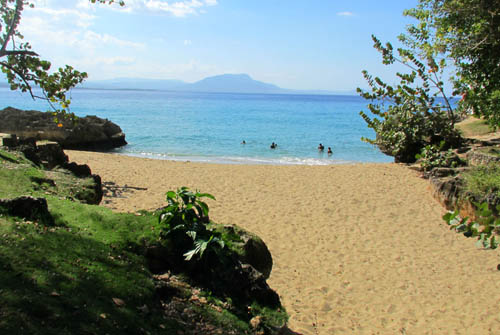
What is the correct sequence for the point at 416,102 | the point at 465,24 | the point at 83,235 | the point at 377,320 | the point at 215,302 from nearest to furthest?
the point at 215,302 → the point at 83,235 → the point at 377,320 → the point at 465,24 → the point at 416,102

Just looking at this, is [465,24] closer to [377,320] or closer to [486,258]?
[486,258]

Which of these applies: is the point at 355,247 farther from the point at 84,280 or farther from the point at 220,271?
the point at 84,280

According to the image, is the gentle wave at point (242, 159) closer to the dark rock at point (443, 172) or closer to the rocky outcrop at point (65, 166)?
the dark rock at point (443, 172)

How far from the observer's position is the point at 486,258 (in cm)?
802

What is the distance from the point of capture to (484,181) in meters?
9.88

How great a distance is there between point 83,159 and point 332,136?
28398mm

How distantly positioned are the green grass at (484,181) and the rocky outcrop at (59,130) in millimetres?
21878

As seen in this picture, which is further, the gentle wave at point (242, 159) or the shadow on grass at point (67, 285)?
the gentle wave at point (242, 159)

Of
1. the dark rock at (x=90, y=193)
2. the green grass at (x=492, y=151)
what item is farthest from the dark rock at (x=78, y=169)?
the green grass at (x=492, y=151)

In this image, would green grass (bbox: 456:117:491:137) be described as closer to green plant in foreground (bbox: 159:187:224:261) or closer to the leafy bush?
the leafy bush

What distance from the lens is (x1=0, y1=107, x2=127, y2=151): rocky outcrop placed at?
961 inches

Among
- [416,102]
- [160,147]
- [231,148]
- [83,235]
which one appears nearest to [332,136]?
[231,148]

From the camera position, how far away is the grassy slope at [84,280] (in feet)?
9.76

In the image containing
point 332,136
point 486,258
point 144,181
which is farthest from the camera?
point 332,136
